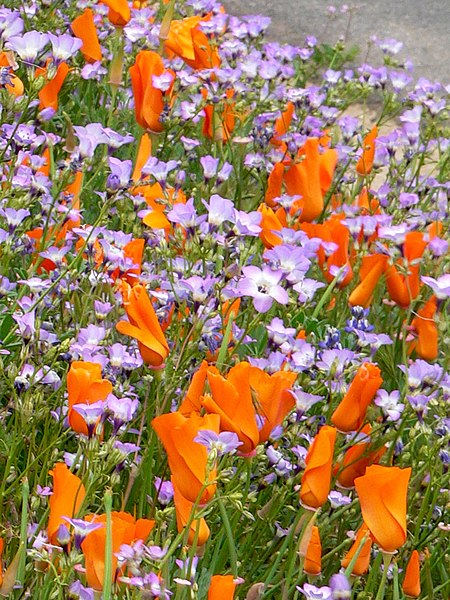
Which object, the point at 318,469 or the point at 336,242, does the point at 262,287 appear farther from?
the point at 336,242

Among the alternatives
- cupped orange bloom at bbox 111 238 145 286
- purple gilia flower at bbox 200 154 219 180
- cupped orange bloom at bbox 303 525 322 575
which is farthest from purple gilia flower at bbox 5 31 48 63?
cupped orange bloom at bbox 303 525 322 575

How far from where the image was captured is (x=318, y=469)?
1425 millimetres

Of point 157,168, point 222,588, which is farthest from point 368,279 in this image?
point 222,588

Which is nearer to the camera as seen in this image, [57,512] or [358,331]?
Result: [57,512]

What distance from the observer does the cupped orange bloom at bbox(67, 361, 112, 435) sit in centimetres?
140

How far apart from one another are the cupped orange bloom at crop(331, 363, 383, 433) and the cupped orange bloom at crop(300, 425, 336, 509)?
5.0 inches

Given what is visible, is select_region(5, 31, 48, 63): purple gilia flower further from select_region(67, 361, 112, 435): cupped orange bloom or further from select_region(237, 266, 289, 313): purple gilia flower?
select_region(67, 361, 112, 435): cupped orange bloom

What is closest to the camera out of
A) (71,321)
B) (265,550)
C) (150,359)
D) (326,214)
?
(150,359)

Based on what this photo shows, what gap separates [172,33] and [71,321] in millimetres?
1189

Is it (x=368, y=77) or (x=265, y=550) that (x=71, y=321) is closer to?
(x=265, y=550)

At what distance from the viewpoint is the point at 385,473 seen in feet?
4.36

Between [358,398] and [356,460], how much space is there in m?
0.12

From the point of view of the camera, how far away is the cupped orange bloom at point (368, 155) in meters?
2.71

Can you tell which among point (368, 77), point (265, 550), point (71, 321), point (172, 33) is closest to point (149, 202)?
point (71, 321)
